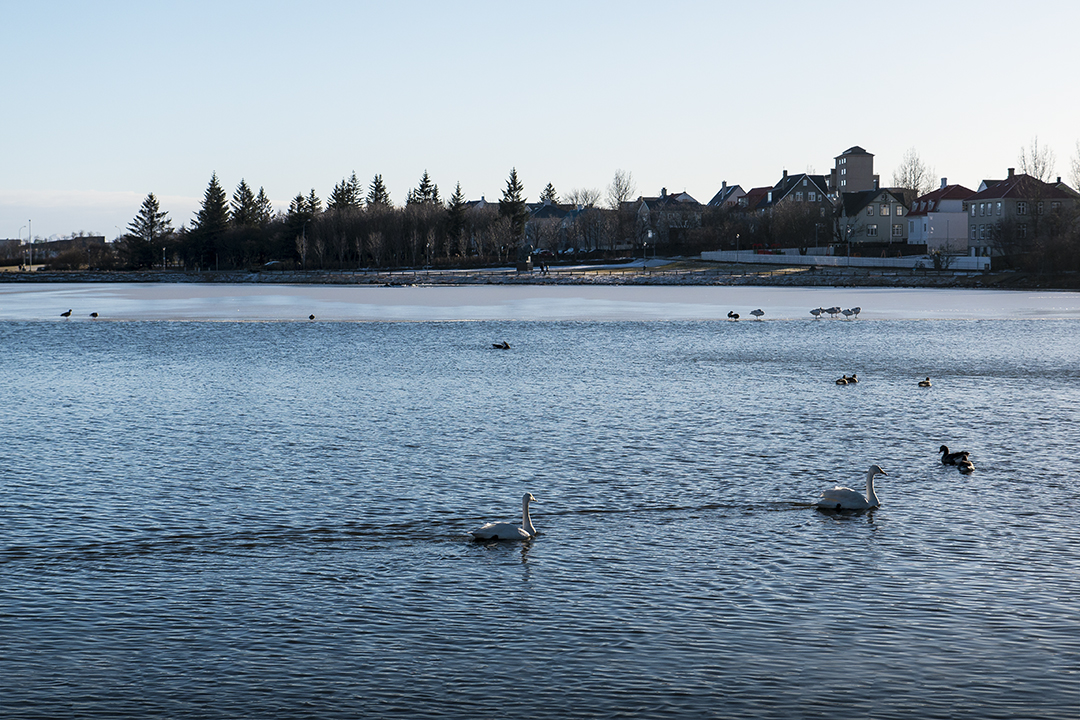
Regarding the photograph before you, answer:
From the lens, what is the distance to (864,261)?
119812 millimetres

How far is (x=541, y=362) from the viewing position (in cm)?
4150

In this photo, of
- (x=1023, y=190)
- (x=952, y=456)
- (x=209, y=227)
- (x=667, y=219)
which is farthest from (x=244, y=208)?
(x=952, y=456)

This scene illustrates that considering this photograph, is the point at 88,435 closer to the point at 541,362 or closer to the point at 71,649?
the point at 71,649

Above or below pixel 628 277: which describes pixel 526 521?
below

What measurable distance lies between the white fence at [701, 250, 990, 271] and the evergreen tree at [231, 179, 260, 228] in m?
73.1

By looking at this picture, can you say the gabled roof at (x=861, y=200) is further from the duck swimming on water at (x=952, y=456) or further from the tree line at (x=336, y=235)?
the duck swimming on water at (x=952, y=456)

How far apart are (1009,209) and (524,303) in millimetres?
67954

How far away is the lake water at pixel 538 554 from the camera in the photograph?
10375mm

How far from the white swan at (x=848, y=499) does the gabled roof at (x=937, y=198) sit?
12722cm

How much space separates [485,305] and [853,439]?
2390 inches

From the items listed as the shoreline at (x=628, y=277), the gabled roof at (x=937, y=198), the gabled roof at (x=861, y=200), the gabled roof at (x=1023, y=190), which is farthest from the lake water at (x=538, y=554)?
the gabled roof at (x=861, y=200)

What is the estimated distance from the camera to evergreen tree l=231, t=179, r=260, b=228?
165000mm

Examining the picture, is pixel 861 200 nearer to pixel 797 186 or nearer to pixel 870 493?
pixel 797 186

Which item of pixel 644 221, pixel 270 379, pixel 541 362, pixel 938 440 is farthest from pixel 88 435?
pixel 644 221
